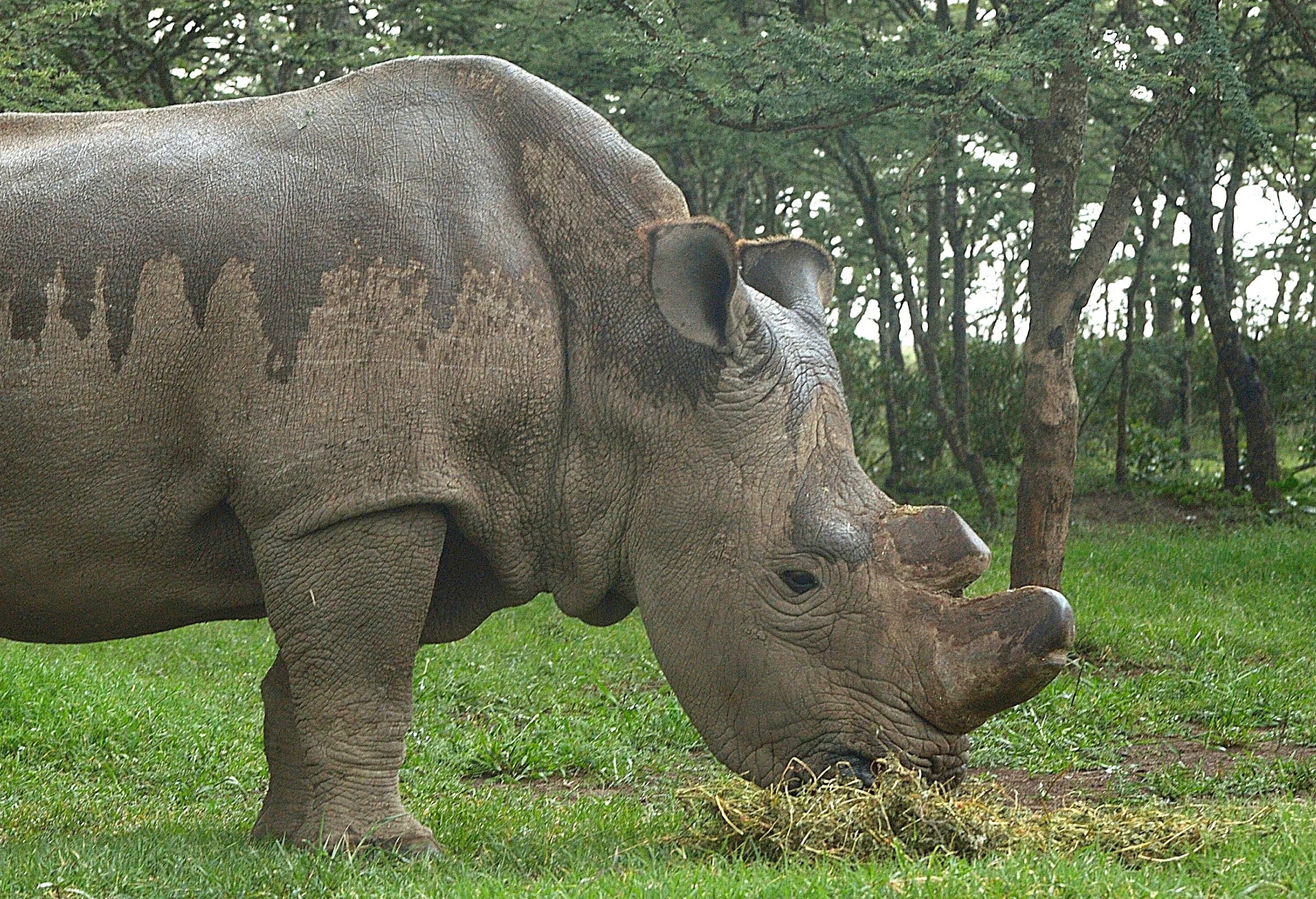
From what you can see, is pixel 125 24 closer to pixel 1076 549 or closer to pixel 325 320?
pixel 325 320

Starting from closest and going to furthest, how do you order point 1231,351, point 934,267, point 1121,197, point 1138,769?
1. point 1138,769
2. point 1121,197
3. point 1231,351
4. point 934,267

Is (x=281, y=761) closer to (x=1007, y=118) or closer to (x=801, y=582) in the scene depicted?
(x=801, y=582)

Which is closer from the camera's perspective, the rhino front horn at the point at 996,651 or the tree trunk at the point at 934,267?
the rhino front horn at the point at 996,651

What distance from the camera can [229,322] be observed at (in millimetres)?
5141

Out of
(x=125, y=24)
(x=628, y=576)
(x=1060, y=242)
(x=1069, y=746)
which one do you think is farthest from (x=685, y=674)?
(x=125, y=24)

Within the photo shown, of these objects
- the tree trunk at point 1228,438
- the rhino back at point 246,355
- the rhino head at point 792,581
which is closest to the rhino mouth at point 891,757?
the rhino head at point 792,581

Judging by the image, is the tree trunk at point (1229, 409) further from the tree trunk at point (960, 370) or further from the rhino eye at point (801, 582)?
the rhino eye at point (801, 582)

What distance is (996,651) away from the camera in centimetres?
490

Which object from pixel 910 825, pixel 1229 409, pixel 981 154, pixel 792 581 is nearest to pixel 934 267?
pixel 981 154

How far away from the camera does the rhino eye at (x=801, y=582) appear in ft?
17.2

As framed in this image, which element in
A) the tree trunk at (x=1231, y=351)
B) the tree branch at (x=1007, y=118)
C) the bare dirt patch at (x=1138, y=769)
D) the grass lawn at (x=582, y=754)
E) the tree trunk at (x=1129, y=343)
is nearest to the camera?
the grass lawn at (x=582, y=754)

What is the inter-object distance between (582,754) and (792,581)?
9.27ft

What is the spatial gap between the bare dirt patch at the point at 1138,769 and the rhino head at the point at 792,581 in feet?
5.55

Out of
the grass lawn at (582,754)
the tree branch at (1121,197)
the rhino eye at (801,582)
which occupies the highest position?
the tree branch at (1121,197)
